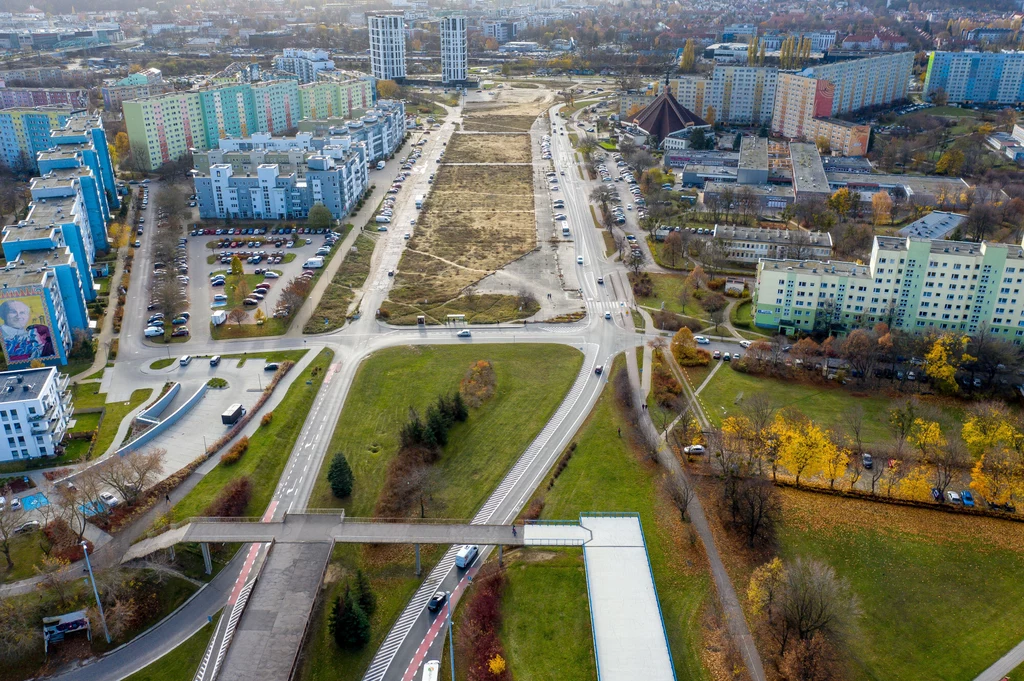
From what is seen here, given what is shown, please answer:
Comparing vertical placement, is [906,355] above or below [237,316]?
above

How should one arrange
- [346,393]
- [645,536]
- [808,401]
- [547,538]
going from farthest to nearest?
1. [346,393]
2. [808,401]
3. [645,536]
4. [547,538]

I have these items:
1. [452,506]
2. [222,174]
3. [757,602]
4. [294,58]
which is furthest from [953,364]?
[294,58]

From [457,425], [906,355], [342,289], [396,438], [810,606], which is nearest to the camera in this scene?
[810,606]

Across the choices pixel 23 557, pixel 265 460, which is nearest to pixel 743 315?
pixel 265 460

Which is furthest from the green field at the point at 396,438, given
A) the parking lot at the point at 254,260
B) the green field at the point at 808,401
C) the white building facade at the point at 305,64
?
the white building facade at the point at 305,64

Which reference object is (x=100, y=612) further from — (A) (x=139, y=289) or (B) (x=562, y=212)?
(B) (x=562, y=212)

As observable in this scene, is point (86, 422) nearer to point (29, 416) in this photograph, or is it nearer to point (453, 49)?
point (29, 416)

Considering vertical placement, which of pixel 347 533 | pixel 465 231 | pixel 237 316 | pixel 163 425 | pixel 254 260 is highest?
pixel 465 231
